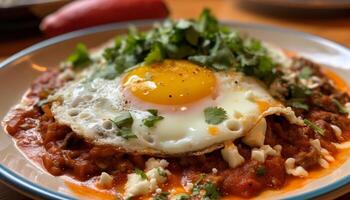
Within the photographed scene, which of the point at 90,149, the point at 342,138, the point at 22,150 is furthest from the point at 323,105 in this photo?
the point at 22,150

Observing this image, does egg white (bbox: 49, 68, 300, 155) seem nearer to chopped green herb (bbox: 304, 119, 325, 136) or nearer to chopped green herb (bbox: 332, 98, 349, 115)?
chopped green herb (bbox: 304, 119, 325, 136)

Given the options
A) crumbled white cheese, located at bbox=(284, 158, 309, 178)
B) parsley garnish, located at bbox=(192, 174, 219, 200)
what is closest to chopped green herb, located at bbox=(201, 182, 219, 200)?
parsley garnish, located at bbox=(192, 174, 219, 200)

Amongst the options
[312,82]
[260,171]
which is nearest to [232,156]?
[260,171]

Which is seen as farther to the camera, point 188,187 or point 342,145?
point 342,145

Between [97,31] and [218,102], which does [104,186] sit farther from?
[97,31]

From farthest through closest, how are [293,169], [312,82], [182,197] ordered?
[312,82]
[293,169]
[182,197]

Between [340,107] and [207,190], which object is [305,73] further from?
[207,190]

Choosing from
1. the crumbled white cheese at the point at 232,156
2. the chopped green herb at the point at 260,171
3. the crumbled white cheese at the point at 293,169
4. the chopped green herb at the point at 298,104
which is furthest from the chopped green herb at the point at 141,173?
the chopped green herb at the point at 298,104
